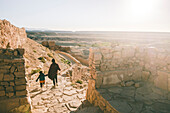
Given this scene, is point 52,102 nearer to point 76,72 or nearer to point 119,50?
point 119,50

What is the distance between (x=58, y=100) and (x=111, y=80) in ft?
8.17

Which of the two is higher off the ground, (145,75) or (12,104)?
(145,75)

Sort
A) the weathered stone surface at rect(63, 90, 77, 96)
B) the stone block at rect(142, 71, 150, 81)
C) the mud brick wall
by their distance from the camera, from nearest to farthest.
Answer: the mud brick wall → the stone block at rect(142, 71, 150, 81) → the weathered stone surface at rect(63, 90, 77, 96)

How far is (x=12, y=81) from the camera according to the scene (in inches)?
142

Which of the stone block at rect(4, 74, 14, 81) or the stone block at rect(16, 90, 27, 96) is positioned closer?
the stone block at rect(4, 74, 14, 81)

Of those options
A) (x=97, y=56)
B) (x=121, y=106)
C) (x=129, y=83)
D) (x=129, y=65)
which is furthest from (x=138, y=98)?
(x=97, y=56)

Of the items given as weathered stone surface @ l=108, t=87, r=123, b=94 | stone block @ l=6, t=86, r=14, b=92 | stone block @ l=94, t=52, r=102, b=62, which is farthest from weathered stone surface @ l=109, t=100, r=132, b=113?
stone block @ l=6, t=86, r=14, b=92

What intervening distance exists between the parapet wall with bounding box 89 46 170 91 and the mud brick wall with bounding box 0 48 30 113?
2.54m

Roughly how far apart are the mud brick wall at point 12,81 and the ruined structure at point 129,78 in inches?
99.0

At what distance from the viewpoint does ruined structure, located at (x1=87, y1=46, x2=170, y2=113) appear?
154 inches

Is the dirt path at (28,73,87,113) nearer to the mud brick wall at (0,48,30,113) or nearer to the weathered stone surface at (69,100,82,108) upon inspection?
the weathered stone surface at (69,100,82,108)

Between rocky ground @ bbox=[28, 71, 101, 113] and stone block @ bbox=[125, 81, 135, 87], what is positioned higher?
stone block @ bbox=[125, 81, 135, 87]

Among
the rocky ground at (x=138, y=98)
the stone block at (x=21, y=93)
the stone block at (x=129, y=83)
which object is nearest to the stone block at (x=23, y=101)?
the stone block at (x=21, y=93)

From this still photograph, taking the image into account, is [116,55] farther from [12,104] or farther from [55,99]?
[12,104]
